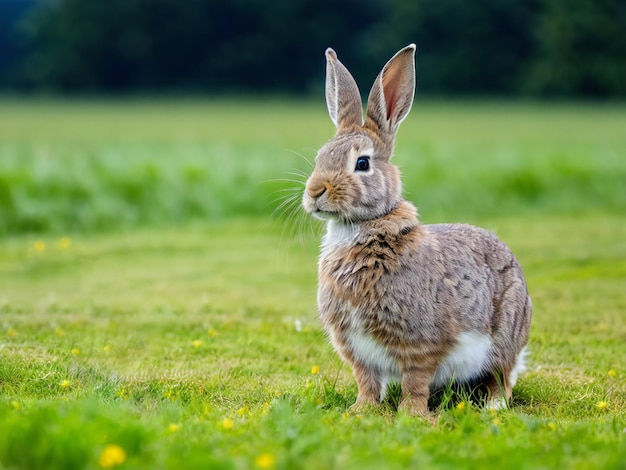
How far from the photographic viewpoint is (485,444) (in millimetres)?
4254

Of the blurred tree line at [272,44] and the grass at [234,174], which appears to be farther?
the blurred tree line at [272,44]

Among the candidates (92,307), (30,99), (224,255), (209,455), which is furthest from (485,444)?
(30,99)

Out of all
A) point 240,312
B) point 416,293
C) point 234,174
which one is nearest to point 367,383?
point 416,293

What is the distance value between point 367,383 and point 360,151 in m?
1.44

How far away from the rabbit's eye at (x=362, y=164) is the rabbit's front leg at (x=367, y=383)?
4.01 feet

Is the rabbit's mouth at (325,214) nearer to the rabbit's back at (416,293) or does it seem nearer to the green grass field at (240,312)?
the rabbit's back at (416,293)

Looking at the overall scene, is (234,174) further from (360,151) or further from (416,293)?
(416,293)

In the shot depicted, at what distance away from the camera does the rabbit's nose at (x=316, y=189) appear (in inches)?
201

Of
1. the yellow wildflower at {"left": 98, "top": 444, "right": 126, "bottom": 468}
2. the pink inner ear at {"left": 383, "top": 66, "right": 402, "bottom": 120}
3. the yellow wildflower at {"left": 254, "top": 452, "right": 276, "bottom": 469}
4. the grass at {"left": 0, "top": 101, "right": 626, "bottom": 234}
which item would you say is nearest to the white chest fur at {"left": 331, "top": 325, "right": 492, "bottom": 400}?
the pink inner ear at {"left": 383, "top": 66, "right": 402, "bottom": 120}

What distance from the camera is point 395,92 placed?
5.63 m

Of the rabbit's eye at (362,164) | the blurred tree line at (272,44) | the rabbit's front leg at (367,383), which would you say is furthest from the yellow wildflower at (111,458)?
the blurred tree line at (272,44)

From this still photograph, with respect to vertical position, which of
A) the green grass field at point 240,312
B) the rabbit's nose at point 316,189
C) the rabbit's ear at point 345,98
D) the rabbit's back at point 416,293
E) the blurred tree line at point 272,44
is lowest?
the green grass field at point 240,312

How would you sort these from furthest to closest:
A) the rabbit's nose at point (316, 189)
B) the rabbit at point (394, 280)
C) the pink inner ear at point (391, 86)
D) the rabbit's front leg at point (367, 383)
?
the pink inner ear at point (391, 86) < the rabbit's front leg at point (367, 383) < the rabbit at point (394, 280) < the rabbit's nose at point (316, 189)

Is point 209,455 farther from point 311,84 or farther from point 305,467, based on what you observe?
point 311,84
